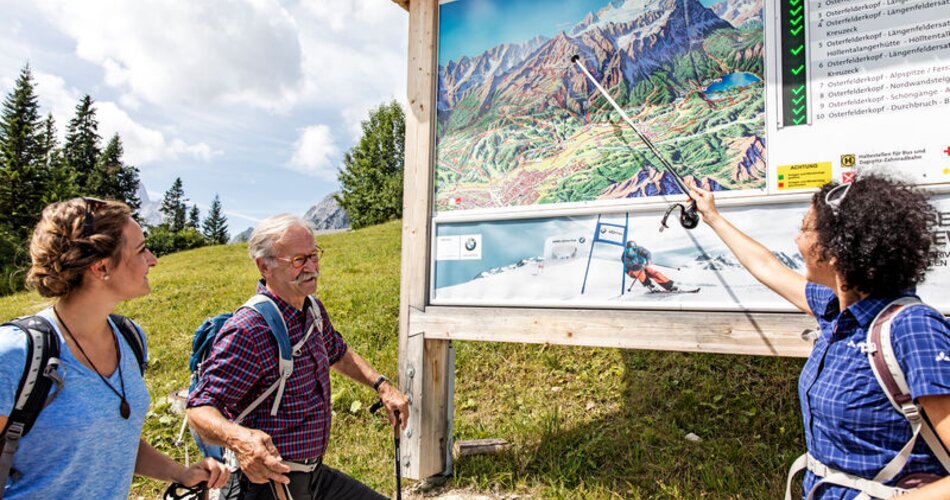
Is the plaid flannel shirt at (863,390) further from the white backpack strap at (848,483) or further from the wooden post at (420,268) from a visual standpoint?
the wooden post at (420,268)

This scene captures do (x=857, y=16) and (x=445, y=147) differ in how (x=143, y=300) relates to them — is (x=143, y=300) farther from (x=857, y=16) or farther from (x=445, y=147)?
(x=857, y=16)

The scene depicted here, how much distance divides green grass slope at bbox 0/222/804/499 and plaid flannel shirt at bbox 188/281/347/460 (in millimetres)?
1878

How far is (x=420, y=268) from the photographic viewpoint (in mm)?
5020

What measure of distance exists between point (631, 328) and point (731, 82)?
5.48 ft

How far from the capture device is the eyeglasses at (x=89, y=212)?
2268 millimetres

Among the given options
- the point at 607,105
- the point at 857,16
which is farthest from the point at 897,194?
the point at 607,105

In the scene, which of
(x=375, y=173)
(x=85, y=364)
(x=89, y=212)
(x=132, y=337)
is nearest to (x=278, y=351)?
(x=132, y=337)

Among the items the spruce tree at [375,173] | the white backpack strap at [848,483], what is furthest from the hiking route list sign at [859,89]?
the spruce tree at [375,173]

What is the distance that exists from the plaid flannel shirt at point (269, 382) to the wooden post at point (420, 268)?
1.81 meters

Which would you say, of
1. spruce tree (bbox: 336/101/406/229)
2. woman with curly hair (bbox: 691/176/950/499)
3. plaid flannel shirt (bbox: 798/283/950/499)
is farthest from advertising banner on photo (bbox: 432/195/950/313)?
spruce tree (bbox: 336/101/406/229)

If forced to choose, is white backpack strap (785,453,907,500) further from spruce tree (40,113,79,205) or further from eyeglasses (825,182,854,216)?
spruce tree (40,113,79,205)

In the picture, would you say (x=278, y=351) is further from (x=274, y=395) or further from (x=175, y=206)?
(x=175, y=206)

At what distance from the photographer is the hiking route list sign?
337 centimetres

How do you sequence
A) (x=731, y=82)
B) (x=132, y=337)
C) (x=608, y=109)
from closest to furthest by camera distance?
(x=132, y=337), (x=731, y=82), (x=608, y=109)
